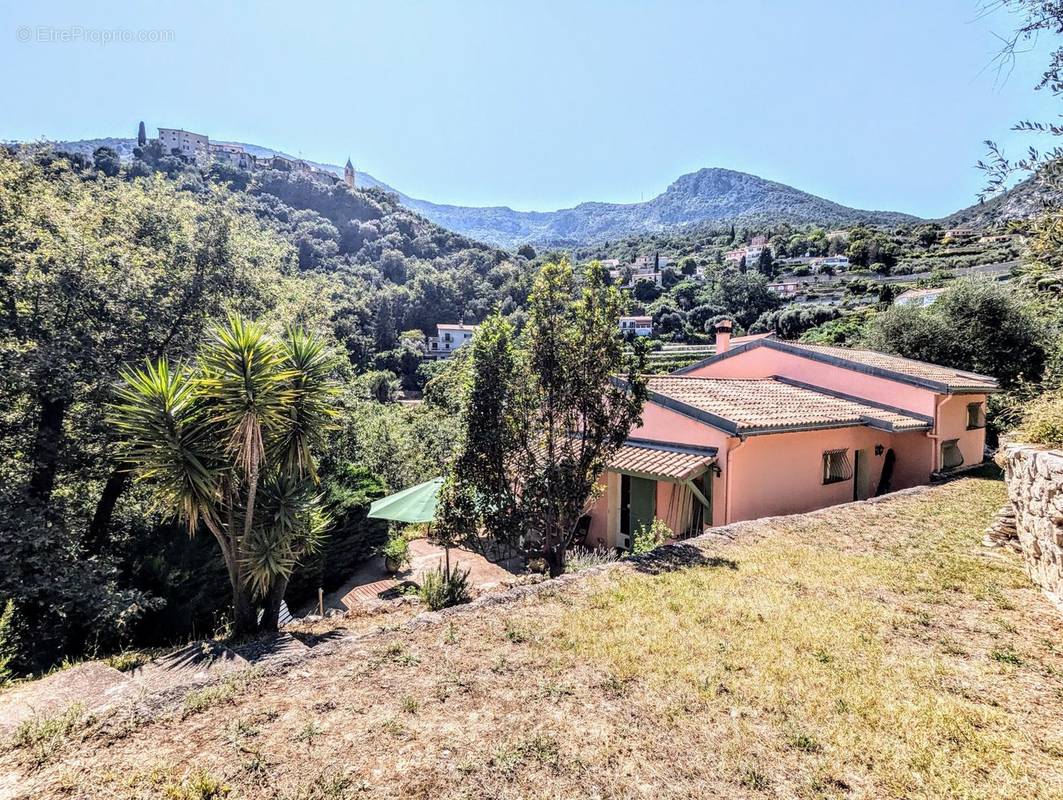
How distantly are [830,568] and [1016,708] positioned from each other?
3.70m

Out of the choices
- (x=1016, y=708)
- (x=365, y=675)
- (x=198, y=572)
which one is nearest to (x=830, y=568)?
(x=1016, y=708)

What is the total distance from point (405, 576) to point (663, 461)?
8.37m

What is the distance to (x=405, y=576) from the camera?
14.3 m

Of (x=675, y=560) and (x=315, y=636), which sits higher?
(x=675, y=560)

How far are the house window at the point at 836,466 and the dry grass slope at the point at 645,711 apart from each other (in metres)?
7.38

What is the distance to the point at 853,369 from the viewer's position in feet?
55.1

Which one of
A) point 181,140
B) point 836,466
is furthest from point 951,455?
point 181,140

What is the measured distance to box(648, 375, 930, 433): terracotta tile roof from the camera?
1174 centimetres

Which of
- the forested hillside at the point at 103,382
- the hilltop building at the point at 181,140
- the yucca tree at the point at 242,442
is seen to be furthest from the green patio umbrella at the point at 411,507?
the hilltop building at the point at 181,140

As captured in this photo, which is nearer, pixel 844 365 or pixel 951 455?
pixel 951 455

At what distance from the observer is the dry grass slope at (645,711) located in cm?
345

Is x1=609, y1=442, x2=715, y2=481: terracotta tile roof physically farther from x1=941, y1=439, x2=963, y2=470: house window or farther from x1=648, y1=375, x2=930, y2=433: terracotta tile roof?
x1=941, y1=439, x2=963, y2=470: house window

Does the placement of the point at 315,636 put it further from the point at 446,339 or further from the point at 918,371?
the point at 446,339

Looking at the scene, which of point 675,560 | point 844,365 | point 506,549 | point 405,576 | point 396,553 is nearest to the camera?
point 675,560
